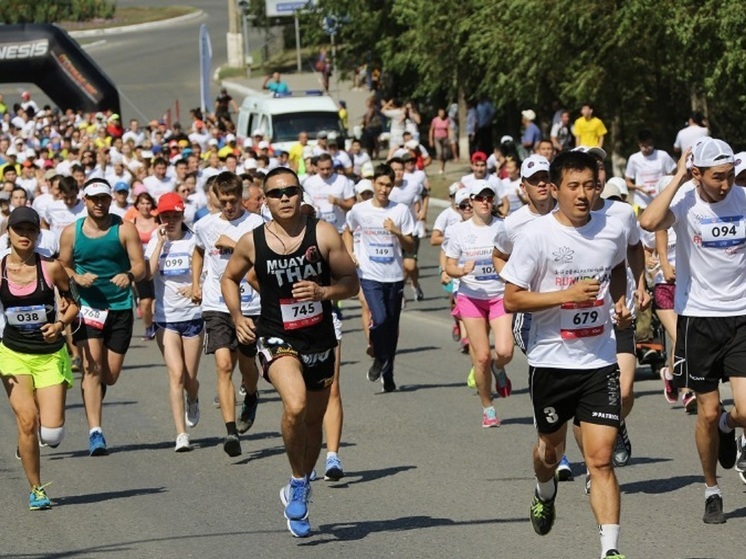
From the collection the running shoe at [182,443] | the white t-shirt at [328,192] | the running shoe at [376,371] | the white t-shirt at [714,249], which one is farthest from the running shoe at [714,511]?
the white t-shirt at [328,192]

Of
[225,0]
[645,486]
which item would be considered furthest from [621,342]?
[225,0]

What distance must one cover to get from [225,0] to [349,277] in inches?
3465

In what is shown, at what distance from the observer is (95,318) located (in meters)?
12.4

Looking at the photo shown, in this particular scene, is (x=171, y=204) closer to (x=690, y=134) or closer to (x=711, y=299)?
(x=711, y=299)

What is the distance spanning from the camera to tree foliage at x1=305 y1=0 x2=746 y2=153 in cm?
2658

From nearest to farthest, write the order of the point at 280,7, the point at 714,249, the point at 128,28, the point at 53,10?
the point at 714,249 → the point at 280,7 → the point at 128,28 → the point at 53,10

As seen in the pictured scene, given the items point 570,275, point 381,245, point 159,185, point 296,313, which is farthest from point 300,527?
point 159,185

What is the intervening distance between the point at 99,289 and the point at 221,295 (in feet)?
3.09

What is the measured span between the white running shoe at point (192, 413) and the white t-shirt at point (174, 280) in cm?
68

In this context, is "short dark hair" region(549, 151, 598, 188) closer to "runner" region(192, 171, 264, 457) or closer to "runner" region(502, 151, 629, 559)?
"runner" region(502, 151, 629, 559)

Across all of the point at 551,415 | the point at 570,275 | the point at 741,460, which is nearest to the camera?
the point at 570,275

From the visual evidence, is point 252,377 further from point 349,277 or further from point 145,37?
point 145,37

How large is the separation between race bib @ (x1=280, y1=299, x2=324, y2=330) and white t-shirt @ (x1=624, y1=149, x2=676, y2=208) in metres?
14.9

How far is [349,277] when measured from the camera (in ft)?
29.8
